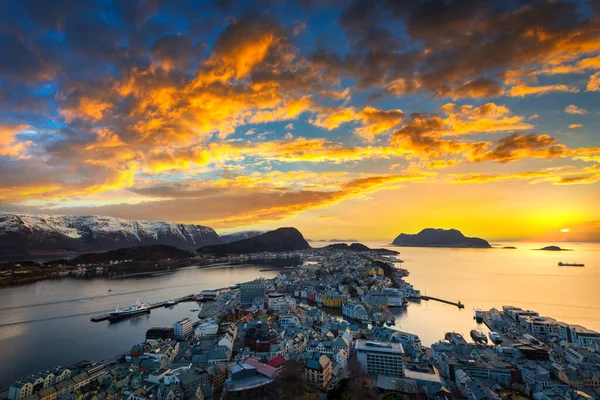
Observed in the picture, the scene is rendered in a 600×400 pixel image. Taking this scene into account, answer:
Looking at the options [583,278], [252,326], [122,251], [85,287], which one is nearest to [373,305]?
[252,326]

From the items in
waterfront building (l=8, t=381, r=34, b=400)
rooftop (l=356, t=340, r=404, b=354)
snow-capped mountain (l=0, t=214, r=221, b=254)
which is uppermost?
snow-capped mountain (l=0, t=214, r=221, b=254)

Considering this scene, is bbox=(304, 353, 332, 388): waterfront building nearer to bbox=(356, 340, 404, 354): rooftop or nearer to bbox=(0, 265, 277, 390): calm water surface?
bbox=(356, 340, 404, 354): rooftop

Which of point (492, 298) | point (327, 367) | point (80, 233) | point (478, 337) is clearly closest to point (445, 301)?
point (492, 298)

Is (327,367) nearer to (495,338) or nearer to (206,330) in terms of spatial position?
(206,330)

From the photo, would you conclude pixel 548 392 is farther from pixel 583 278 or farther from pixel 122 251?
pixel 122 251

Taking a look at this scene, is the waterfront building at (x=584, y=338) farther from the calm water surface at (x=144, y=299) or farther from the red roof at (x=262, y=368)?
the red roof at (x=262, y=368)

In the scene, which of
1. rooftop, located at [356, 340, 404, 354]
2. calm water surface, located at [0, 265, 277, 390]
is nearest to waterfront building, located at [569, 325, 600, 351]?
rooftop, located at [356, 340, 404, 354]
